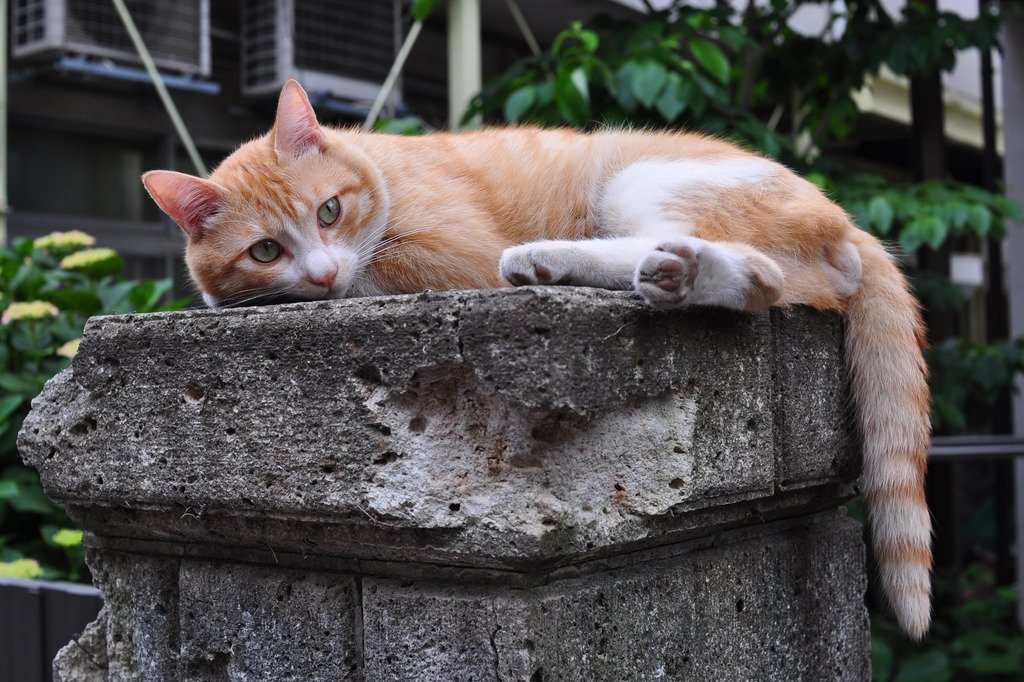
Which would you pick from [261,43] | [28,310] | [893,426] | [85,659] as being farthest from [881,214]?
[261,43]

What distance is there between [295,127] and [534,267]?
2.23 feet

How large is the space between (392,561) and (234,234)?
77 cm

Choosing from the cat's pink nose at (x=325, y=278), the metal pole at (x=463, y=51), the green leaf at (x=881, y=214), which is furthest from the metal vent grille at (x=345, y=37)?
the cat's pink nose at (x=325, y=278)

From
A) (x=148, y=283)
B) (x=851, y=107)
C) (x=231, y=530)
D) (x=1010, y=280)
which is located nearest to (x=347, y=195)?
(x=231, y=530)

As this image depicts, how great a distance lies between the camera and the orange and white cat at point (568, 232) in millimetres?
1600

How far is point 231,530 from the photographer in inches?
59.6

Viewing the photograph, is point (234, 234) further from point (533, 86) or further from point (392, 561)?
point (533, 86)

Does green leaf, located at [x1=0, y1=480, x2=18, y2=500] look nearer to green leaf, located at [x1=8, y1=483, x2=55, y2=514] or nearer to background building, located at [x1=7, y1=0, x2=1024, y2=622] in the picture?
green leaf, located at [x1=8, y1=483, x2=55, y2=514]

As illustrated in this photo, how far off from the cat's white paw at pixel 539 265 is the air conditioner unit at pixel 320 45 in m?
4.47

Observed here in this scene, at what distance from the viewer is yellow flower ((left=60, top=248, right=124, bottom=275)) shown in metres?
3.32

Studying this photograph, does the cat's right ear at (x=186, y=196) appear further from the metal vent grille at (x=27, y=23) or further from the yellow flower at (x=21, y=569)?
the metal vent grille at (x=27, y=23)

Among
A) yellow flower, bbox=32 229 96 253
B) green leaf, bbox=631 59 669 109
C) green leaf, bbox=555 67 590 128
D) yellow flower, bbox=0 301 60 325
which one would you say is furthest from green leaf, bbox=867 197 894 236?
yellow flower, bbox=32 229 96 253

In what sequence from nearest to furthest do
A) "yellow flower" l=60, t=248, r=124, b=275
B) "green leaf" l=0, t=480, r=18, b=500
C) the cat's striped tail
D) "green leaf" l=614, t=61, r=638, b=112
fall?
1. the cat's striped tail
2. "green leaf" l=0, t=480, r=18, b=500
3. "green leaf" l=614, t=61, r=638, b=112
4. "yellow flower" l=60, t=248, r=124, b=275

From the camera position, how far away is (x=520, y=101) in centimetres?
304
